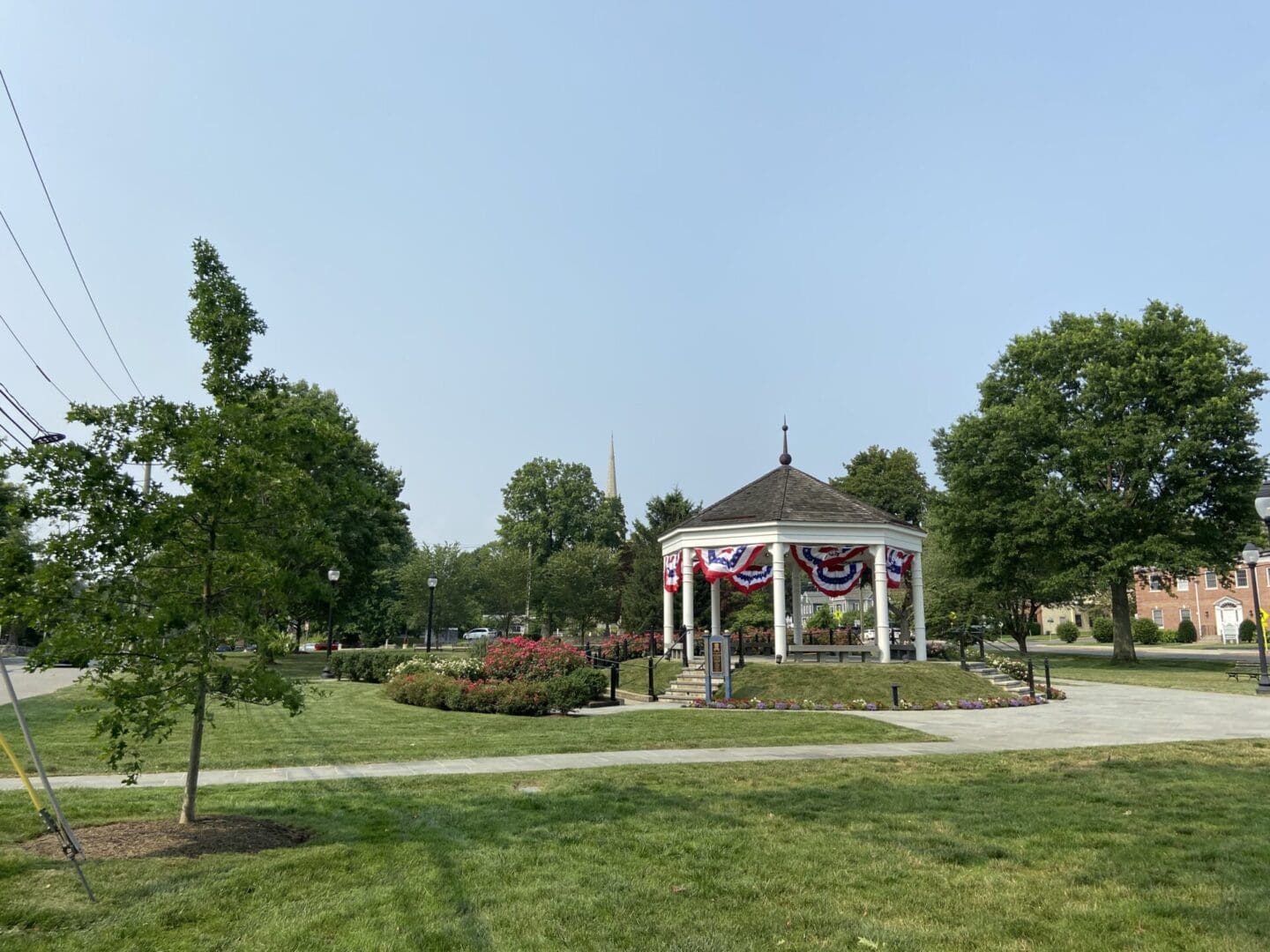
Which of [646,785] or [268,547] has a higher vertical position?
[268,547]

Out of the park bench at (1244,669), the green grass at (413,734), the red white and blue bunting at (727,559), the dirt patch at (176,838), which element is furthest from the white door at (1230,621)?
the dirt patch at (176,838)

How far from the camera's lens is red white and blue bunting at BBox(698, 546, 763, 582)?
23859mm

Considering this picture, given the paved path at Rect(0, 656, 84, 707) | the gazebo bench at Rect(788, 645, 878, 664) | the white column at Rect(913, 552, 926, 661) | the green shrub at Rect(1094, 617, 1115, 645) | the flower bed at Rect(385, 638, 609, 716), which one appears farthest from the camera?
the green shrub at Rect(1094, 617, 1115, 645)

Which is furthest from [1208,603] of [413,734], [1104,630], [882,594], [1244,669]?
[413,734]

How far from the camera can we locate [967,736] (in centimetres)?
1428

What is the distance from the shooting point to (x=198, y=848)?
6332 mm

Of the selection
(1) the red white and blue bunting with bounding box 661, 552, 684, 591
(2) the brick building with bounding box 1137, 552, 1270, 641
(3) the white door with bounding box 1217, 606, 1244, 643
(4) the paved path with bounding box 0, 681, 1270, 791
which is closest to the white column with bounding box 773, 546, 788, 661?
(1) the red white and blue bunting with bounding box 661, 552, 684, 591

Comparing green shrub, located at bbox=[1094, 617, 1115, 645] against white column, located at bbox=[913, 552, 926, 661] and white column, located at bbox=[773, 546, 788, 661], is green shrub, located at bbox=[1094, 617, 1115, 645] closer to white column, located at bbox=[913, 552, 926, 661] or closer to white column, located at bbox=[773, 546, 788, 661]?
white column, located at bbox=[913, 552, 926, 661]

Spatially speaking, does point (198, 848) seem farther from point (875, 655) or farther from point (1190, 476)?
point (1190, 476)

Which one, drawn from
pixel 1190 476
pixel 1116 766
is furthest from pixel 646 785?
pixel 1190 476

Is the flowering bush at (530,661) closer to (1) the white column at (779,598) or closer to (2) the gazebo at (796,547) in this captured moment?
(2) the gazebo at (796,547)

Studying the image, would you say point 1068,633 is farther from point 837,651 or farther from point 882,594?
point 837,651

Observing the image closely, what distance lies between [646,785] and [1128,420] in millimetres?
35097

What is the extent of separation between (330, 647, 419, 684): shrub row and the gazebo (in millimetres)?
8870
